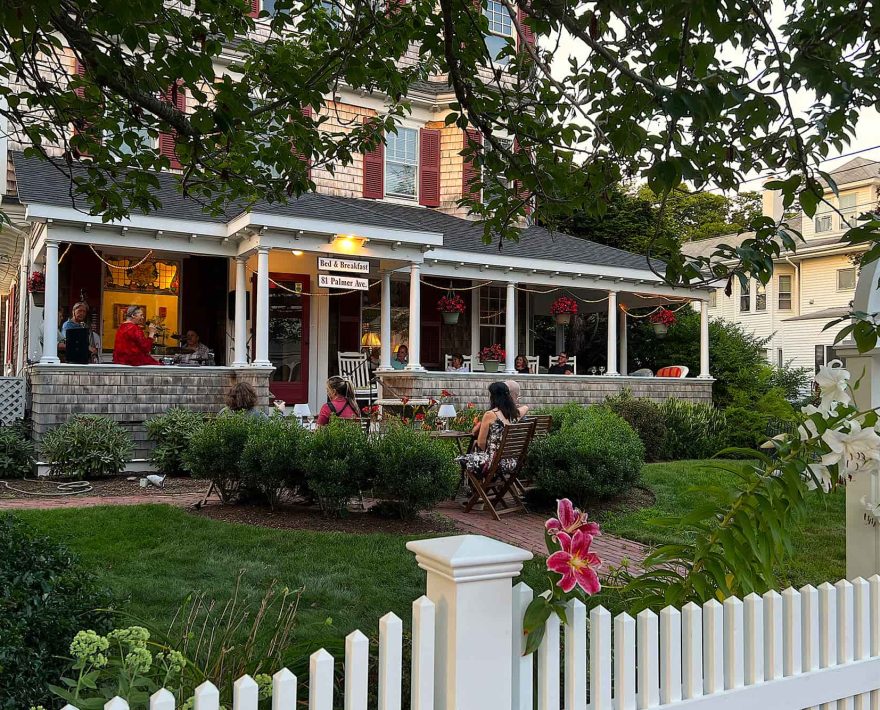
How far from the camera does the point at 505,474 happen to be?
7930 mm

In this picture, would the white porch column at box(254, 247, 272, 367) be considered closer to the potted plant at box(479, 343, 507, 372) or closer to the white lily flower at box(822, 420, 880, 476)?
the potted plant at box(479, 343, 507, 372)

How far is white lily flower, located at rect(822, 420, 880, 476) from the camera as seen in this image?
7.86 ft

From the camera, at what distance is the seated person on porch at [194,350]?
12141 mm

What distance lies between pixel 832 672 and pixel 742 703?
1.38 feet

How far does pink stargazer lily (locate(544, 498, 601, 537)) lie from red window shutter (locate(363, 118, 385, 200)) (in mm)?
14220

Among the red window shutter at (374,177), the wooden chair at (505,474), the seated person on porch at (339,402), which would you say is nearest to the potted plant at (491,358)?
the red window shutter at (374,177)

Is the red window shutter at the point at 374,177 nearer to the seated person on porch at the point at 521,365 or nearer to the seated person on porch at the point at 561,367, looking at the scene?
the seated person on porch at the point at 521,365

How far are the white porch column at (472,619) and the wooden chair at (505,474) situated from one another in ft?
18.5

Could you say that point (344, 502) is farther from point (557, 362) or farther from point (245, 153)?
point (557, 362)

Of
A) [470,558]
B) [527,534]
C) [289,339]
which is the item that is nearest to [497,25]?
[289,339]

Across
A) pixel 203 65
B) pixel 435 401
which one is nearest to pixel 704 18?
pixel 203 65

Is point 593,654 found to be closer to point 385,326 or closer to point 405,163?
point 385,326

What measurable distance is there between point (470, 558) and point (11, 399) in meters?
11.1

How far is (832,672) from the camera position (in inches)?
93.9
